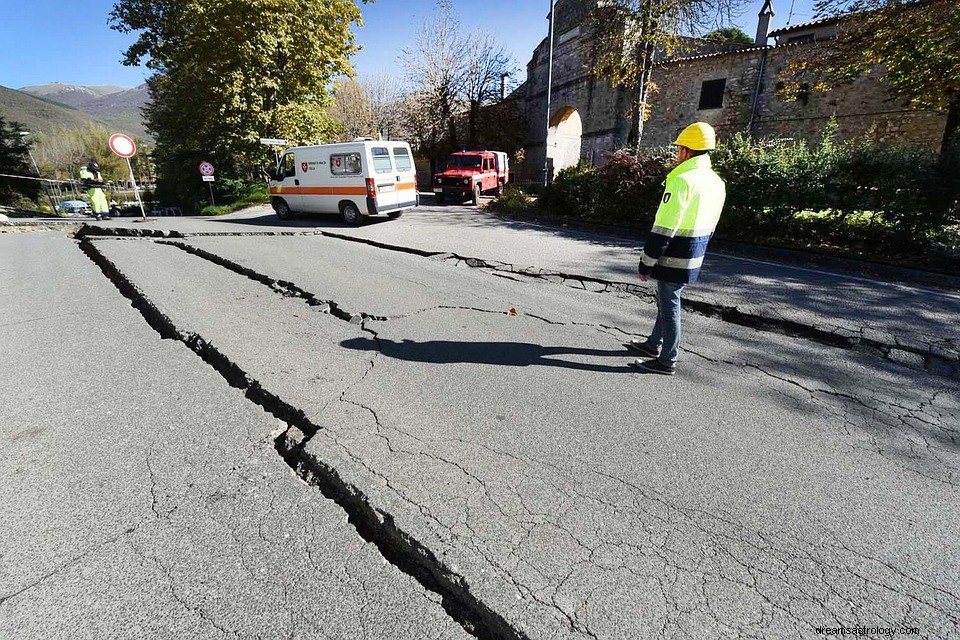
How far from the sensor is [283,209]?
14242 mm

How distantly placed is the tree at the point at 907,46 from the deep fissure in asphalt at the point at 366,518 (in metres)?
12.2

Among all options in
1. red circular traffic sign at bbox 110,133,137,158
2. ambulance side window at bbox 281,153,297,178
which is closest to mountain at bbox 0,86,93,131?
red circular traffic sign at bbox 110,133,137,158

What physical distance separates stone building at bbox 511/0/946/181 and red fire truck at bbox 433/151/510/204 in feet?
10.3

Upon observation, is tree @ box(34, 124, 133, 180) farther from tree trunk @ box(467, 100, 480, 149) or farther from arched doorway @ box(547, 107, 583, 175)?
arched doorway @ box(547, 107, 583, 175)

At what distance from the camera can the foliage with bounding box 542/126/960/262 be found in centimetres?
713

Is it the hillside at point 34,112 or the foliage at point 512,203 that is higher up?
the hillside at point 34,112

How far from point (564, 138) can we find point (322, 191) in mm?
25210

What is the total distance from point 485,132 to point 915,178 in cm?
2702

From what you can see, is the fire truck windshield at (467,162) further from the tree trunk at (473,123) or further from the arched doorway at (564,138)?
the arched doorway at (564,138)

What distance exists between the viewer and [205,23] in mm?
18141

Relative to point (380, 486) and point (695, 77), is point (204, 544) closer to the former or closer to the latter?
point (380, 486)

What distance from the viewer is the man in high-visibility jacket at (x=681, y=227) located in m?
3.29

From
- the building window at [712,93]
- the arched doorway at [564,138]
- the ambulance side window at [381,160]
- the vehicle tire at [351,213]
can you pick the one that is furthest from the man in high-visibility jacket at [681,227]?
the arched doorway at [564,138]

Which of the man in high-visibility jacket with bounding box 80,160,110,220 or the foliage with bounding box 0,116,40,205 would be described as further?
the foliage with bounding box 0,116,40,205
